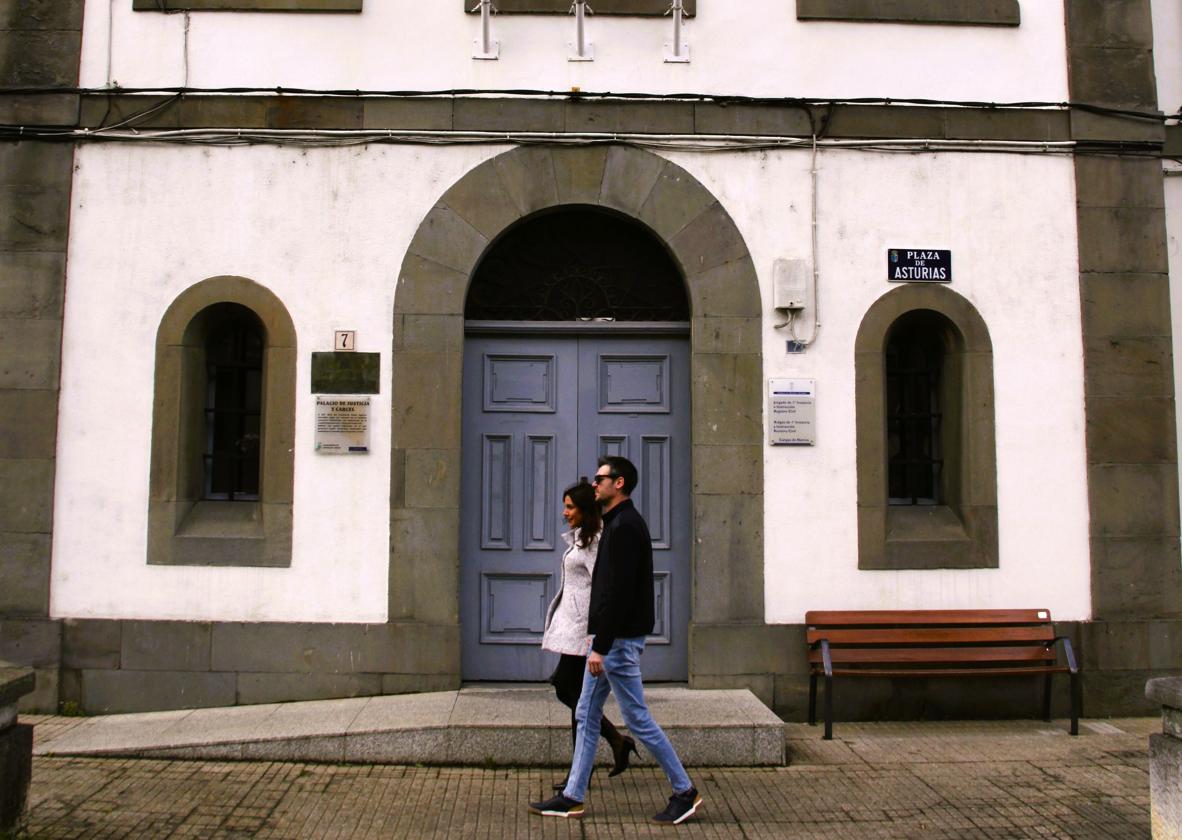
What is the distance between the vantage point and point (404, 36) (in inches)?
307

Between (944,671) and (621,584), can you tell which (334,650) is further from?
(944,671)

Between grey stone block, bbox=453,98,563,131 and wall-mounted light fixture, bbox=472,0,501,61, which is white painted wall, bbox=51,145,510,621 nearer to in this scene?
grey stone block, bbox=453,98,563,131

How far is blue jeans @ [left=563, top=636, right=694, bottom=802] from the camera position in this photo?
529 centimetres

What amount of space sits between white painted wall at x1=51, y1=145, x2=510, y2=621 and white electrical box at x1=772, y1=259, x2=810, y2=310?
2.50 metres

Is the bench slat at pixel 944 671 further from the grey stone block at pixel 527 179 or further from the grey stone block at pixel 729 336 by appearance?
the grey stone block at pixel 527 179

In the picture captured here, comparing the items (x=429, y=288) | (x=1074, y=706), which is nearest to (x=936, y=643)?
(x=1074, y=706)

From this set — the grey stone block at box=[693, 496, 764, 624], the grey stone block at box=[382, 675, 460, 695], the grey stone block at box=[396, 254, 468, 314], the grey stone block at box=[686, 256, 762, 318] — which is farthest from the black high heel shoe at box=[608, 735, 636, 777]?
the grey stone block at box=[396, 254, 468, 314]

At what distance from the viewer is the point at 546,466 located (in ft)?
26.1

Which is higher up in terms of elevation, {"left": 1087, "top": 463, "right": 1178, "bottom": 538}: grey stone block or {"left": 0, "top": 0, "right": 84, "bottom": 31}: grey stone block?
{"left": 0, "top": 0, "right": 84, "bottom": 31}: grey stone block

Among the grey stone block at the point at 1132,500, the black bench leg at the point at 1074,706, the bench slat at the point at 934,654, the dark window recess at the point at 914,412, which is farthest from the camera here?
the dark window recess at the point at 914,412

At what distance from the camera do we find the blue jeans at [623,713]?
5.29 meters

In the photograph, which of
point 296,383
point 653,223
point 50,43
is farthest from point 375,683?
point 50,43

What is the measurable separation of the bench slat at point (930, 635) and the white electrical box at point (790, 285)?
8.03 ft

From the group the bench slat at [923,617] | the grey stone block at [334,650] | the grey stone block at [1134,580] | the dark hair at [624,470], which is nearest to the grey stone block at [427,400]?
the grey stone block at [334,650]
